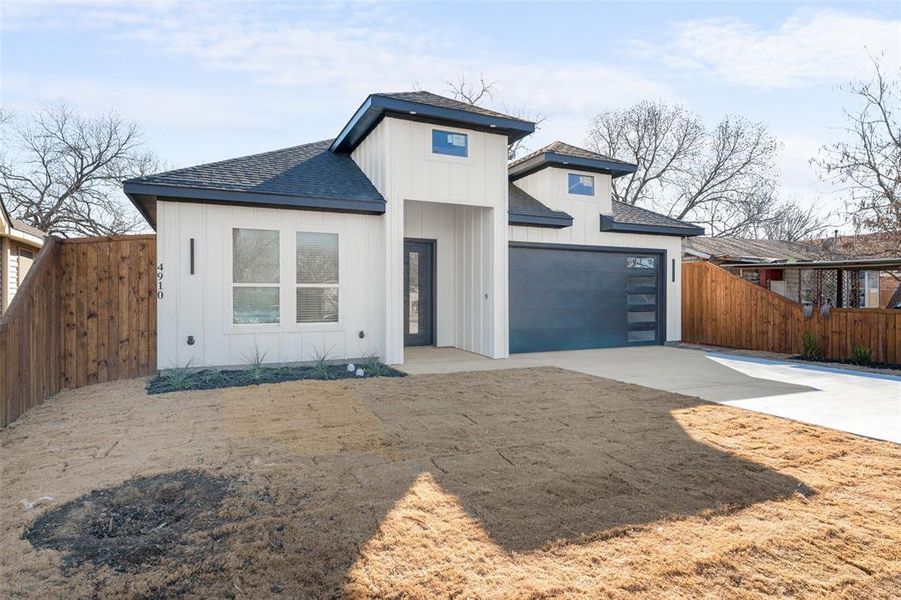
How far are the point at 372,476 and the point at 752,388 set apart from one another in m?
5.13

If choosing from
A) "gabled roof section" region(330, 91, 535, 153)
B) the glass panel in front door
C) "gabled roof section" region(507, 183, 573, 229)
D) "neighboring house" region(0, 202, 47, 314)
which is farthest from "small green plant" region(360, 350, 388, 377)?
"neighboring house" region(0, 202, 47, 314)

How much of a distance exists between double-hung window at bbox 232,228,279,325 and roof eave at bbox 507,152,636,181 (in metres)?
5.47

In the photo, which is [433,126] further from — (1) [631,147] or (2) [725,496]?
(1) [631,147]

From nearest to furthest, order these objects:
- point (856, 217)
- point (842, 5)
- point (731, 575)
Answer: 1. point (731, 575)
2. point (842, 5)
3. point (856, 217)

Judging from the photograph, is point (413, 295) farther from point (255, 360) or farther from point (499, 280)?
point (255, 360)

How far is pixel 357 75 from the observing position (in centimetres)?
1317

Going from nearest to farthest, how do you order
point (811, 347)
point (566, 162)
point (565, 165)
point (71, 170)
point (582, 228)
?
Answer: 1. point (811, 347)
2. point (566, 162)
3. point (565, 165)
4. point (582, 228)
5. point (71, 170)

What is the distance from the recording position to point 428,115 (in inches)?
317

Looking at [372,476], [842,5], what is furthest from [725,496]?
[842,5]

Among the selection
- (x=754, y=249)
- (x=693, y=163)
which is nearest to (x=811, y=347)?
(x=754, y=249)

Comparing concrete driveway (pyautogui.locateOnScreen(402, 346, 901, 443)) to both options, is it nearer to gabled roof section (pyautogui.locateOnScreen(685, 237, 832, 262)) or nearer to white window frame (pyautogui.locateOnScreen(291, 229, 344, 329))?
white window frame (pyautogui.locateOnScreen(291, 229, 344, 329))

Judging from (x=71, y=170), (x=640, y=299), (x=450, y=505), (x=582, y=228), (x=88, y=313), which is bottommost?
(x=450, y=505)

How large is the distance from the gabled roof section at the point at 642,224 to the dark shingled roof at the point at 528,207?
115 cm

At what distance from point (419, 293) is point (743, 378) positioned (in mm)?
5798
